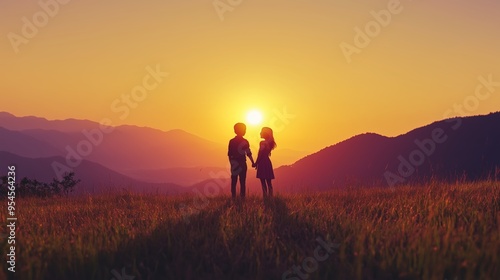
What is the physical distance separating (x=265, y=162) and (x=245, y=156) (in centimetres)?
84

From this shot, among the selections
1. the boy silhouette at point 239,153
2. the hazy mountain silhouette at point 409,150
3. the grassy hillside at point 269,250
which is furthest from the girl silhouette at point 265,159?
the hazy mountain silhouette at point 409,150

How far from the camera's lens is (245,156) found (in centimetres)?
1512

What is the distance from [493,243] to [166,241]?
385cm

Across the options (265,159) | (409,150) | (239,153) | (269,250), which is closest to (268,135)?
(265,159)

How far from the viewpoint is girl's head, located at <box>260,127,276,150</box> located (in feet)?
50.6

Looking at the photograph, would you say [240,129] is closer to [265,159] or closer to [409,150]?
[265,159]

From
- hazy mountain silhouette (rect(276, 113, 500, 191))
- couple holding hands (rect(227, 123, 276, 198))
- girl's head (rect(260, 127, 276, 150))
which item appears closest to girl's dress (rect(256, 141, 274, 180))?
couple holding hands (rect(227, 123, 276, 198))

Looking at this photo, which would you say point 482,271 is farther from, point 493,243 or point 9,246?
point 9,246

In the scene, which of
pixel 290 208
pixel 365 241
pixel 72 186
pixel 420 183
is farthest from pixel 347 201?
pixel 72 186

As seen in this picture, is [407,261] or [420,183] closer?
[407,261]

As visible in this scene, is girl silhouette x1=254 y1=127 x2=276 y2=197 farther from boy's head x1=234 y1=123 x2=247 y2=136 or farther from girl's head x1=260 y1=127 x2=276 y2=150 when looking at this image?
boy's head x1=234 y1=123 x2=247 y2=136

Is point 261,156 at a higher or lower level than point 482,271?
higher

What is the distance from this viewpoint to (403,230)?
5988 millimetres

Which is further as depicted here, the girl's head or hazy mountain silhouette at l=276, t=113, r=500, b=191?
hazy mountain silhouette at l=276, t=113, r=500, b=191
